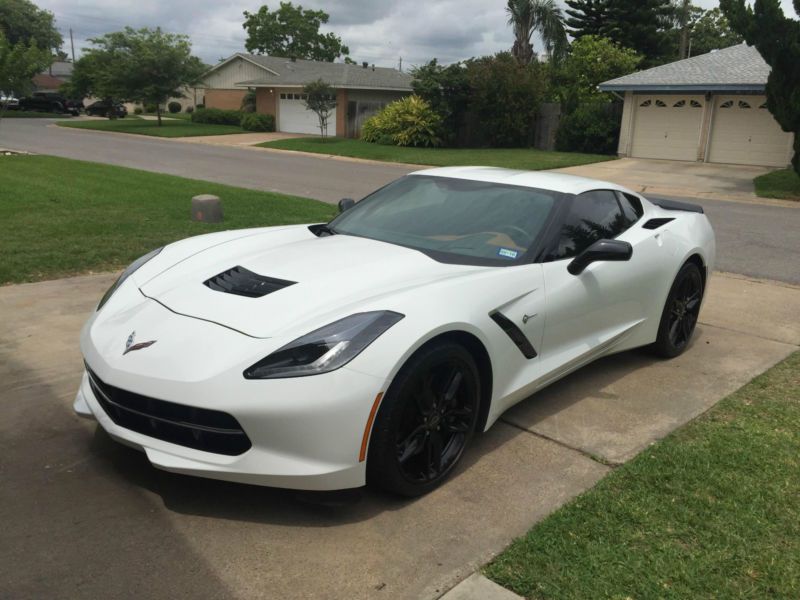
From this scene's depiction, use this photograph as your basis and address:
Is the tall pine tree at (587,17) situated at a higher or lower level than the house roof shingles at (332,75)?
higher

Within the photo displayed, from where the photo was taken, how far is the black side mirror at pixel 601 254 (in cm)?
386

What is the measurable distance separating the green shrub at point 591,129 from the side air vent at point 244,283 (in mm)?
26492

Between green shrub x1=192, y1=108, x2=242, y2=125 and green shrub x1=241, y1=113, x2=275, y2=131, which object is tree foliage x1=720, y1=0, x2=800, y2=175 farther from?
green shrub x1=192, y1=108, x2=242, y2=125

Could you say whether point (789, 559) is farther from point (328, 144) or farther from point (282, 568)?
point (328, 144)

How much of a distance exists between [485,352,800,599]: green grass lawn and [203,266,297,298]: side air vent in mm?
1544

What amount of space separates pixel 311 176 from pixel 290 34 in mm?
75640

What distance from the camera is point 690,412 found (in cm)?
422

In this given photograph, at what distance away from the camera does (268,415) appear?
271cm

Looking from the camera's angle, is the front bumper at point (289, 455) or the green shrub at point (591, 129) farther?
the green shrub at point (591, 129)

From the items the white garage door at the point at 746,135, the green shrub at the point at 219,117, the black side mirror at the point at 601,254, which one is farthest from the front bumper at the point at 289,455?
the green shrub at the point at 219,117

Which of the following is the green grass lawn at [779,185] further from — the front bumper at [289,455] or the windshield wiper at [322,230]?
the front bumper at [289,455]

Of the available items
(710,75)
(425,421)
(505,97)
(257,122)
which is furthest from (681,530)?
(257,122)

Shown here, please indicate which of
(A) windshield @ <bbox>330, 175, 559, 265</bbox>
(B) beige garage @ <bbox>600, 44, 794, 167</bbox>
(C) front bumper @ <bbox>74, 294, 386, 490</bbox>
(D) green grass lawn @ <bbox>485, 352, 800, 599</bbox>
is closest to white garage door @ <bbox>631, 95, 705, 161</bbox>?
(B) beige garage @ <bbox>600, 44, 794, 167</bbox>

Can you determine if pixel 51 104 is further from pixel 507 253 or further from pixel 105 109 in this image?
pixel 507 253
